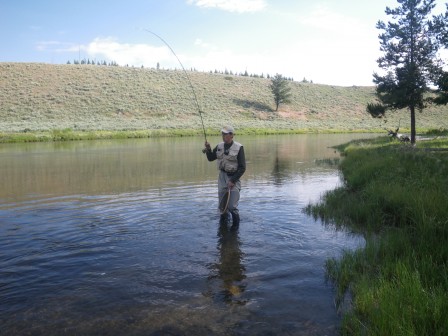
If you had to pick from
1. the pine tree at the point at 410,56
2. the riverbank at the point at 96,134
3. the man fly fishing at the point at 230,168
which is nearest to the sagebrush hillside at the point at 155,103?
the riverbank at the point at 96,134

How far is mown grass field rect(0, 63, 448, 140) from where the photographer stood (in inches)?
2114

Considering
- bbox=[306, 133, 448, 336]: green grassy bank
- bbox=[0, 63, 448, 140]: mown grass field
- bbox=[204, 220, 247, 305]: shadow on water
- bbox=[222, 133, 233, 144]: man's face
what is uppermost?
bbox=[0, 63, 448, 140]: mown grass field

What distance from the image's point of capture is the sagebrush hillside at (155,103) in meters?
55.6

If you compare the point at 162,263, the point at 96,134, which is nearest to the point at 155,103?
the point at 96,134

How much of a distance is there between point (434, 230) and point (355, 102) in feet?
292

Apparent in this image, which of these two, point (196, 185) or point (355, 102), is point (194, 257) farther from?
point (355, 102)

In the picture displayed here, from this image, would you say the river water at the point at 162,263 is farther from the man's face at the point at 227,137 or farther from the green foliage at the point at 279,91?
the green foliage at the point at 279,91

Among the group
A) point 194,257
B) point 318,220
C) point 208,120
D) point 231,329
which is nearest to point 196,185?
point 318,220

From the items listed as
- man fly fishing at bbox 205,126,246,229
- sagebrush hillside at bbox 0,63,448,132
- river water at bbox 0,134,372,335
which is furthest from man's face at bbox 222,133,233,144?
sagebrush hillside at bbox 0,63,448,132

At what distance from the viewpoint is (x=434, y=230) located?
19.9ft

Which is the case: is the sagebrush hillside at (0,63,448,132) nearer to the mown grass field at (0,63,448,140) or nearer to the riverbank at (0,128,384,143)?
the mown grass field at (0,63,448,140)

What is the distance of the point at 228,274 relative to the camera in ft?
19.3

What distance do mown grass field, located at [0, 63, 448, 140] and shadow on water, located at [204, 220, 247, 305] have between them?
3719 cm

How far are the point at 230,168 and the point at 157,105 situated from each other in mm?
61260
